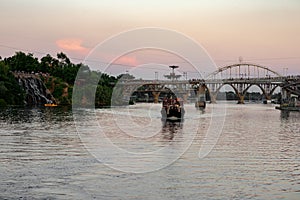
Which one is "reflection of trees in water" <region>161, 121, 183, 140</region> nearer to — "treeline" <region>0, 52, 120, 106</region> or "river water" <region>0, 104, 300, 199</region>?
"river water" <region>0, 104, 300, 199</region>

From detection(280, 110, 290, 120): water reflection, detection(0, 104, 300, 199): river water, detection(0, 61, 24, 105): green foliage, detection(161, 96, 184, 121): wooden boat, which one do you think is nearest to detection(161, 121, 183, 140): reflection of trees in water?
detection(0, 104, 300, 199): river water

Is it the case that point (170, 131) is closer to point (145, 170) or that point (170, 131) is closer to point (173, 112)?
point (173, 112)

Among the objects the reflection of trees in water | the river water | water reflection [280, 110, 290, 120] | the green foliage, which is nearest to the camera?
the river water

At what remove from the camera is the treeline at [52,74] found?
13185 centimetres

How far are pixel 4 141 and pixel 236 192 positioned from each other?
71.4ft

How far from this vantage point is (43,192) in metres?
18.8

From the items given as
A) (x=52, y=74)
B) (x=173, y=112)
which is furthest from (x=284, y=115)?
(x=52, y=74)

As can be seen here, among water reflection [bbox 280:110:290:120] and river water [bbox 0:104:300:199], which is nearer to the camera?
river water [bbox 0:104:300:199]

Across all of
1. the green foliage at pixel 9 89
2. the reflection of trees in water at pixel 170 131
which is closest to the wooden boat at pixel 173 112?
the reflection of trees in water at pixel 170 131

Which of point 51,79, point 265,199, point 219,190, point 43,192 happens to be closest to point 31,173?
point 43,192

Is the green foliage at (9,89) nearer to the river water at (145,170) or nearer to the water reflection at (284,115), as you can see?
the water reflection at (284,115)

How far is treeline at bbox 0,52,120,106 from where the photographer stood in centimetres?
13185

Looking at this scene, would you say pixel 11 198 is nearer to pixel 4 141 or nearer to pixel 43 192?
pixel 43 192

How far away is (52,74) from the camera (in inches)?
6811
